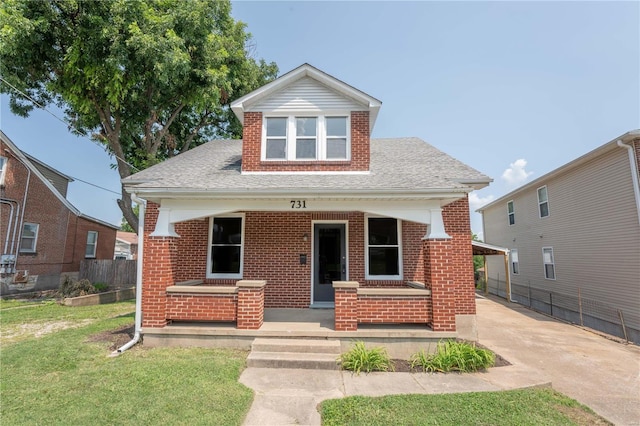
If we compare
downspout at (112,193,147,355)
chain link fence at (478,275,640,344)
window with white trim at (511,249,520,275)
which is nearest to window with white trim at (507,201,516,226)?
window with white trim at (511,249,520,275)

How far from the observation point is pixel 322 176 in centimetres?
756

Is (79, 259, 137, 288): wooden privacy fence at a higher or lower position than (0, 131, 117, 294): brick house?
lower

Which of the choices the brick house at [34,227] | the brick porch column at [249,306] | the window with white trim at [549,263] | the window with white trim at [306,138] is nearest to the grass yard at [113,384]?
the brick porch column at [249,306]

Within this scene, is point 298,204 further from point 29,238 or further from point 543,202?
point 29,238

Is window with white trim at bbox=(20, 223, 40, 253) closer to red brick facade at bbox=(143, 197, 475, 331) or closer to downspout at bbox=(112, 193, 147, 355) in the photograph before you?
red brick facade at bbox=(143, 197, 475, 331)

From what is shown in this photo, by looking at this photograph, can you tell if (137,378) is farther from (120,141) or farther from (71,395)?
(120,141)

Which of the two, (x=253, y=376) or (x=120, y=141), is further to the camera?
(x=120, y=141)

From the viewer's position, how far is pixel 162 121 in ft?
53.8

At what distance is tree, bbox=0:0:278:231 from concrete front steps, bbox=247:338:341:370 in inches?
414

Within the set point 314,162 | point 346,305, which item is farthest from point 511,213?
point 346,305

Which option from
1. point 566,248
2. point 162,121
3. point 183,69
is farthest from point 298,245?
point 162,121

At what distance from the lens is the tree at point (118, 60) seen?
1094cm

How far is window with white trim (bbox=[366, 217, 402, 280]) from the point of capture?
8.02 m

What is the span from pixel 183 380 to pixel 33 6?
14186 mm
